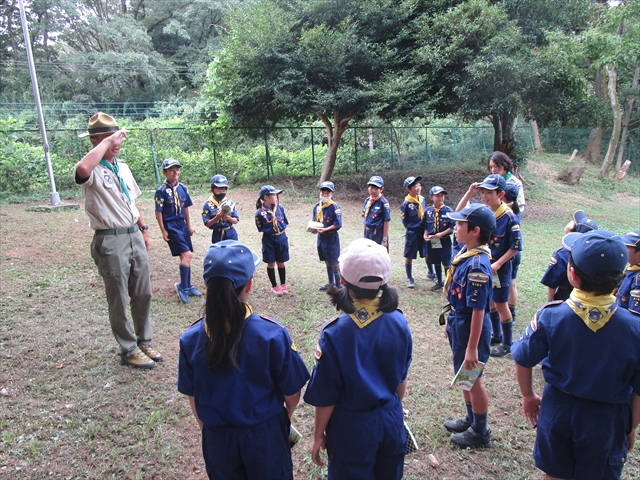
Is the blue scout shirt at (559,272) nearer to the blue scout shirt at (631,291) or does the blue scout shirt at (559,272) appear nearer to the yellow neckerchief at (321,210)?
the blue scout shirt at (631,291)

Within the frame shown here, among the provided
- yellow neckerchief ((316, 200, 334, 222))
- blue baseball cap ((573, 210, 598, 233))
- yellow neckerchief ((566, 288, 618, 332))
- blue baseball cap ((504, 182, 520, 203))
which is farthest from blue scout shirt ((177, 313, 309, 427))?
yellow neckerchief ((316, 200, 334, 222))

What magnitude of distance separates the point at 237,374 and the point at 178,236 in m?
4.17

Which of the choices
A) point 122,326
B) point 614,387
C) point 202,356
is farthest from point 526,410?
point 122,326

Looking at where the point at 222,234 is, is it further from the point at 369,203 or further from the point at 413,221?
the point at 413,221

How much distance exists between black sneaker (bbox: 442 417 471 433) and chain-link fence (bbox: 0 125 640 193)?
13.1 metres

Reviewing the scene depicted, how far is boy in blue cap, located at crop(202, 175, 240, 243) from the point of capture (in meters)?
5.59

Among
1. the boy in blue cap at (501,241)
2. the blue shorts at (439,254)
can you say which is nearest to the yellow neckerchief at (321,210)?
the blue shorts at (439,254)

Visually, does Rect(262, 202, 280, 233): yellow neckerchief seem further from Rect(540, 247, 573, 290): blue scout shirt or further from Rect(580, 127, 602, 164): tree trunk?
Rect(580, 127, 602, 164): tree trunk

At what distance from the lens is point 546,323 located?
2068mm

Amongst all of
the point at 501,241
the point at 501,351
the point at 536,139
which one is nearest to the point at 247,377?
the point at 501,241

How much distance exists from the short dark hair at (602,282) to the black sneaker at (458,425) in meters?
1.65

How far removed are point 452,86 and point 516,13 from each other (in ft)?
10.1

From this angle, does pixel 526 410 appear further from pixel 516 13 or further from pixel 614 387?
pixel 516 13

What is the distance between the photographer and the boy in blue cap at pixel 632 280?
2855mm
